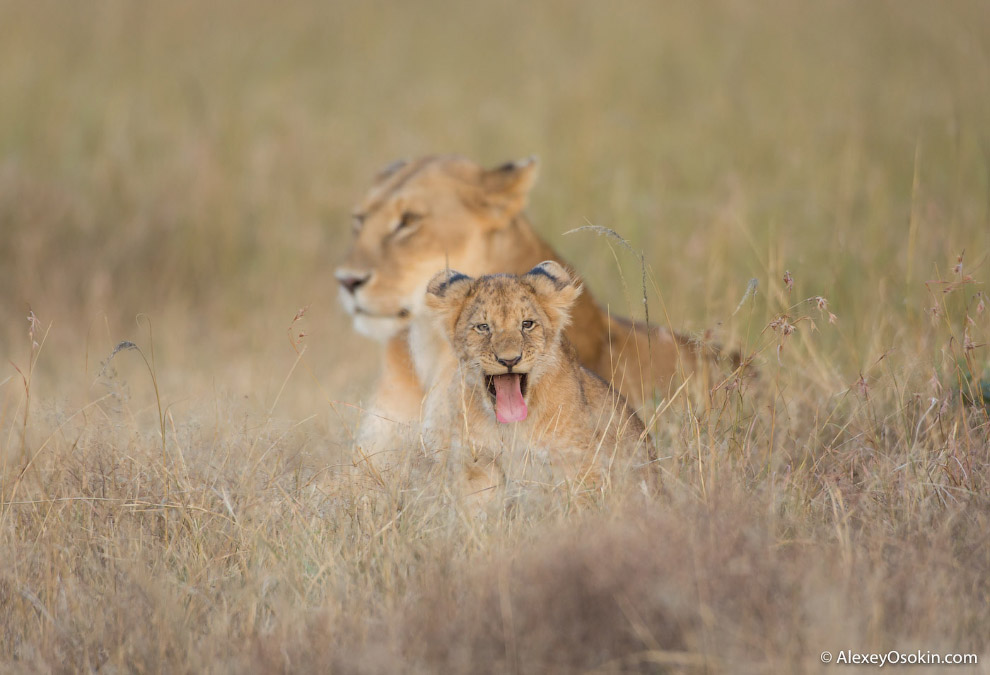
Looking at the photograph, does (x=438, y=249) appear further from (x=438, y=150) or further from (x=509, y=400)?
(x=438, y=150)

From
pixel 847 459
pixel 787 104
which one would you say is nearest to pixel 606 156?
pixel 787 104

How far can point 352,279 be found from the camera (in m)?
4.75

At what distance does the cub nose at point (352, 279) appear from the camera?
473 cm

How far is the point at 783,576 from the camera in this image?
2.38 m

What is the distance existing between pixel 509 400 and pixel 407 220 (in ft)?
5.82

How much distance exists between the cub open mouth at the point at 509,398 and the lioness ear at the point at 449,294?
28 centimetres

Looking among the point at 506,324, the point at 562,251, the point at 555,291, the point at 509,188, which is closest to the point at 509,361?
the point at 506,324

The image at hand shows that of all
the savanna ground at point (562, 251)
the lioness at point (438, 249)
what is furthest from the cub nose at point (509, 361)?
the lioness at point (438, 249)

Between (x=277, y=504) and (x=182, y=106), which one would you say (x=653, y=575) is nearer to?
(x=277, y=504)

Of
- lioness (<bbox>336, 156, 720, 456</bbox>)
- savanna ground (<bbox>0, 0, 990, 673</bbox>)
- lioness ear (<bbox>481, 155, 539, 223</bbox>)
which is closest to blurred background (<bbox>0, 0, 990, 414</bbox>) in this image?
savanna ground (<bbox>0, 0, 990, 673</bbox>)

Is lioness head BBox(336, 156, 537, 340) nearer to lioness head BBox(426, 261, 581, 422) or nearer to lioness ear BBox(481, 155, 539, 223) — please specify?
lioness ear BBox(481, 155, 539, 223)

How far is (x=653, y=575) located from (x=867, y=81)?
8.85 metres

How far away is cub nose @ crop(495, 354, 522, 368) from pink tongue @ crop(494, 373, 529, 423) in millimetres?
103

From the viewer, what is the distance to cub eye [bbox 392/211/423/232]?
4.77 m
